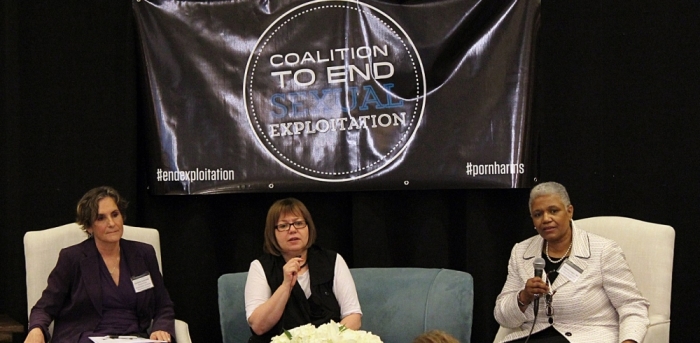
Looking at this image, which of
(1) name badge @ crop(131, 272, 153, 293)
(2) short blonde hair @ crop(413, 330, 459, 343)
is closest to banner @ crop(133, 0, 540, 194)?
(1) name badge @ crop(131, 272, 153, 293)

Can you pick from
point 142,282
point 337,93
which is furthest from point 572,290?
point 142,282

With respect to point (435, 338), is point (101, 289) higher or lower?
lower

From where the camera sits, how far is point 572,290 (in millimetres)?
3605

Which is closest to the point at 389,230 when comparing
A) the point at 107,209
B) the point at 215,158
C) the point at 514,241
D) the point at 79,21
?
the point at 514,241

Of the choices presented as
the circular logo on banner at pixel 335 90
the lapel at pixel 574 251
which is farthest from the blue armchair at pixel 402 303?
the circular logo on banner at pixel 335 90

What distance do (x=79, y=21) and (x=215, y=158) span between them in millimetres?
975

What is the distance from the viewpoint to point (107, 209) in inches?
149

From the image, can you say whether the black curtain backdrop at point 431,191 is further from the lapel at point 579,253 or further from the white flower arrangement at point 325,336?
the white flower arrangement at point 325,336

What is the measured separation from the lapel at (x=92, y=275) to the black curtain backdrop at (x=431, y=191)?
0.71 m

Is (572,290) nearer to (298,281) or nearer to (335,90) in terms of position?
(298,281)

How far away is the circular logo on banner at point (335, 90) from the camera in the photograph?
443 centimetres

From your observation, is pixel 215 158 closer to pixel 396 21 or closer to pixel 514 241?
pixel 396 21

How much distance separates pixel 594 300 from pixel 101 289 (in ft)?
6.75

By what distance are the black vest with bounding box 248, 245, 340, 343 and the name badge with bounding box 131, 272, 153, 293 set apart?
510 millimetres
